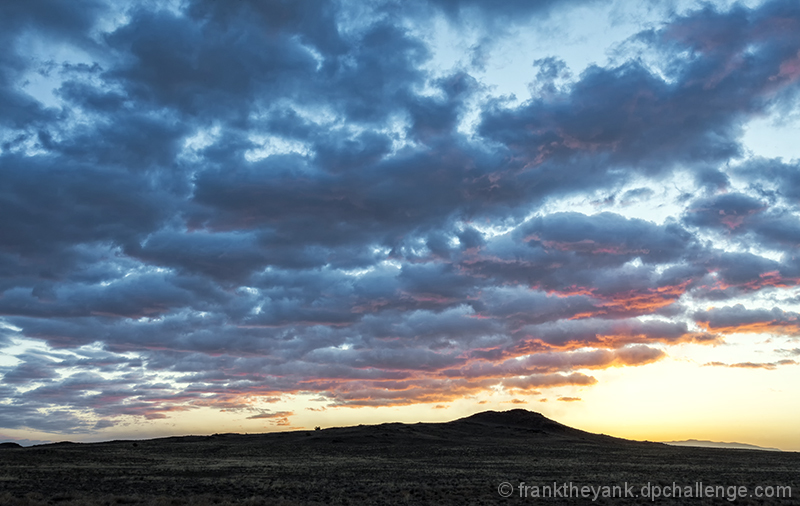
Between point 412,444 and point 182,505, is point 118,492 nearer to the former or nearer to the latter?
point 182,505

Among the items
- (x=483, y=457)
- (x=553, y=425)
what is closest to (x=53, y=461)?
(x=483, y=457)

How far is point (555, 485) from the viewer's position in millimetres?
38188

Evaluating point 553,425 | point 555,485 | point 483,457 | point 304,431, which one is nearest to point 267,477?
point 555,485

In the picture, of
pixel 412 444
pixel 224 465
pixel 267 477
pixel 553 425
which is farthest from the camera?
pixel 553 425

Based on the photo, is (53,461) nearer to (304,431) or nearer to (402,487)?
(402,487)

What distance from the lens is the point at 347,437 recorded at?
103938 millimetres

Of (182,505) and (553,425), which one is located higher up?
(182,505)

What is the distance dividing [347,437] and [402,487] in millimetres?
70265

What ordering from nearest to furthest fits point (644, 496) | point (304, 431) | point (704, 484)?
point (644, 496), point (704, 484), point (304, 431)

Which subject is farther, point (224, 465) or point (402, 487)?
point (224, 465)

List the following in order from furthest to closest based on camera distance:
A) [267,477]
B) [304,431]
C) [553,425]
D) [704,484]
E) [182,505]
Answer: [553,425], [304,431], [267,477], [704,484], [182,505]

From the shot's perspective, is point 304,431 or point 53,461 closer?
point 53,461

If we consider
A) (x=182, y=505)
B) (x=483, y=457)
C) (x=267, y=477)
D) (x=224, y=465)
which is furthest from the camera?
(x=483, y=457)

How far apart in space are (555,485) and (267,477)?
21562 mm
